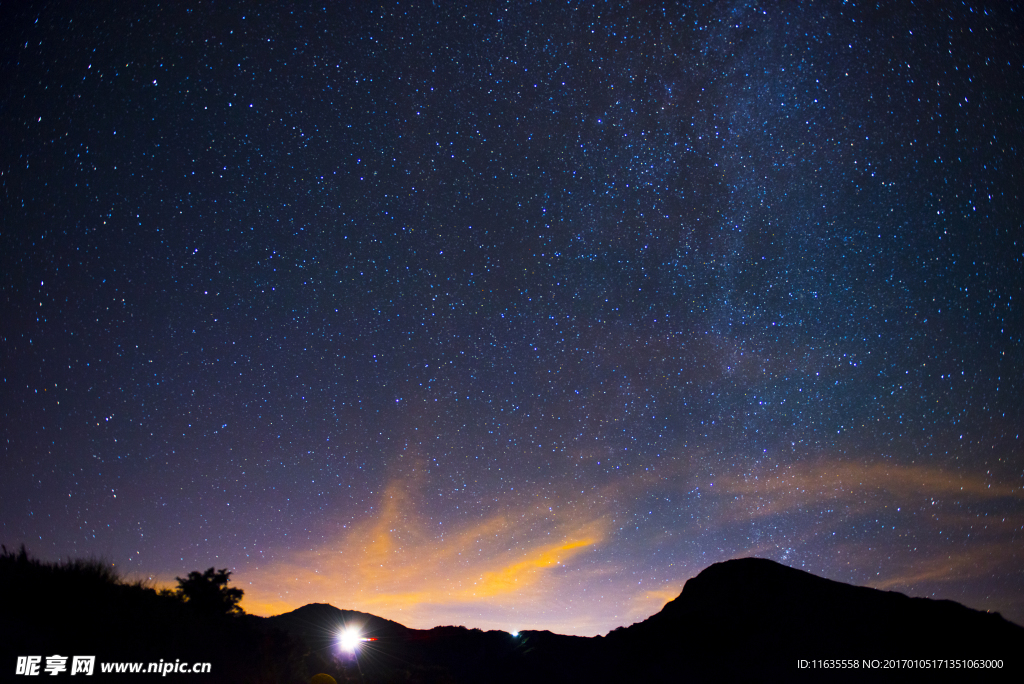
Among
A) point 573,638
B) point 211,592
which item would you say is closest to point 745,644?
point 573,638

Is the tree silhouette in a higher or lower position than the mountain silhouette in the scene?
higher

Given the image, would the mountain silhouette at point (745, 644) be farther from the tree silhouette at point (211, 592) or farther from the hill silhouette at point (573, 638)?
the tree silhouette at point (211, 592)

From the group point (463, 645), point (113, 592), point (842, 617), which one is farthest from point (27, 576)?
point (842, 617)

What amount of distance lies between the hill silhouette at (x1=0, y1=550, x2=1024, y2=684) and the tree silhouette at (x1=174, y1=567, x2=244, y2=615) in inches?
35.2

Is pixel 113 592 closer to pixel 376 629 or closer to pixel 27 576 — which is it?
pixel 27 576

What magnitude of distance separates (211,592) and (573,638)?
29.9 meters

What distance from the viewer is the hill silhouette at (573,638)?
928 centimetres

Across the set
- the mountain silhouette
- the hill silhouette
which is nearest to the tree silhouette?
the hill silhouette

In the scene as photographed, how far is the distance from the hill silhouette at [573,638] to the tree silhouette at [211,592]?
35.2 inches

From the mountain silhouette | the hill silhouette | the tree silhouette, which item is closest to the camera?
the hill silhouette

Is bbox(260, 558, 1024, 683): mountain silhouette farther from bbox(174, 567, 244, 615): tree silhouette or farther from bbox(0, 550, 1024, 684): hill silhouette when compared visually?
bbox(174, 567, 244, 615): tree silhouette

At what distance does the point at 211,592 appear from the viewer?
50.5 feet

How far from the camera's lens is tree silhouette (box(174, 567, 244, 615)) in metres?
14.9

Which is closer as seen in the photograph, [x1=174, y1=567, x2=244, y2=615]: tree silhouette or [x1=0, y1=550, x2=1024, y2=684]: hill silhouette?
[x1=0, y1=550, x2=1024, y2=684]: hill silhouette
